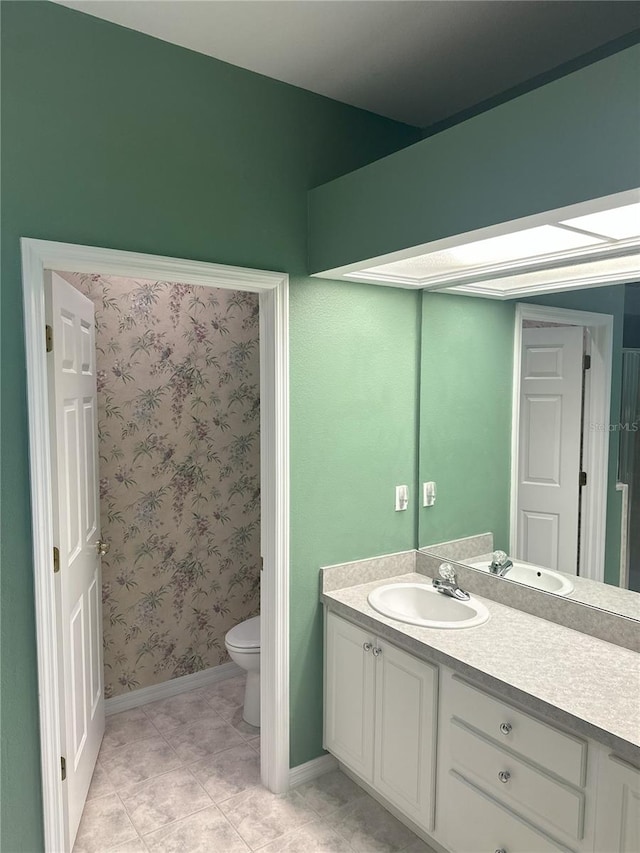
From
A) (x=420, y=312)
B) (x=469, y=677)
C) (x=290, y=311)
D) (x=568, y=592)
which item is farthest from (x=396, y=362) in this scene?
(x=469, y=677)

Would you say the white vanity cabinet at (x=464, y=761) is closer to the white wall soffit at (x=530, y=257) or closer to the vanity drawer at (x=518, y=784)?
the vanity drawer at (x=518, y=784)

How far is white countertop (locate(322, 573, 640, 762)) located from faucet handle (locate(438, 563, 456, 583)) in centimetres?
16

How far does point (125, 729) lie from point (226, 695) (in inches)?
22.6

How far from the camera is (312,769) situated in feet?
8.63

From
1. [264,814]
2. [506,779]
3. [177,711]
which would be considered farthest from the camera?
[177,711]

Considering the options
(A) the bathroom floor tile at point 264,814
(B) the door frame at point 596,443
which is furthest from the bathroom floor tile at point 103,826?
(B) the door frame at point 596,443

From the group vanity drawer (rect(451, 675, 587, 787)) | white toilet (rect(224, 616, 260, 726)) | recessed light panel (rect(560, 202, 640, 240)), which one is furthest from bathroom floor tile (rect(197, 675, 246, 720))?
recessed light panel (rect(560, 202, 640, 240))

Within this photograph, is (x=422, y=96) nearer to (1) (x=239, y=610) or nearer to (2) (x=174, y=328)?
(2) (x=174, y=328)

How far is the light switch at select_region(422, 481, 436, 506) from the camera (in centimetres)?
281

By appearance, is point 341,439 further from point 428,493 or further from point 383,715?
point 383,715

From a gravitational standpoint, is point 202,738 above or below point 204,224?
below

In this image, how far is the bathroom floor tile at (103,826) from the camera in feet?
7.29

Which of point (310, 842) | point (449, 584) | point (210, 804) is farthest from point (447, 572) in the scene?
point (210, 804)

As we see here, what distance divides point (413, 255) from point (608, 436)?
91 centimetres
